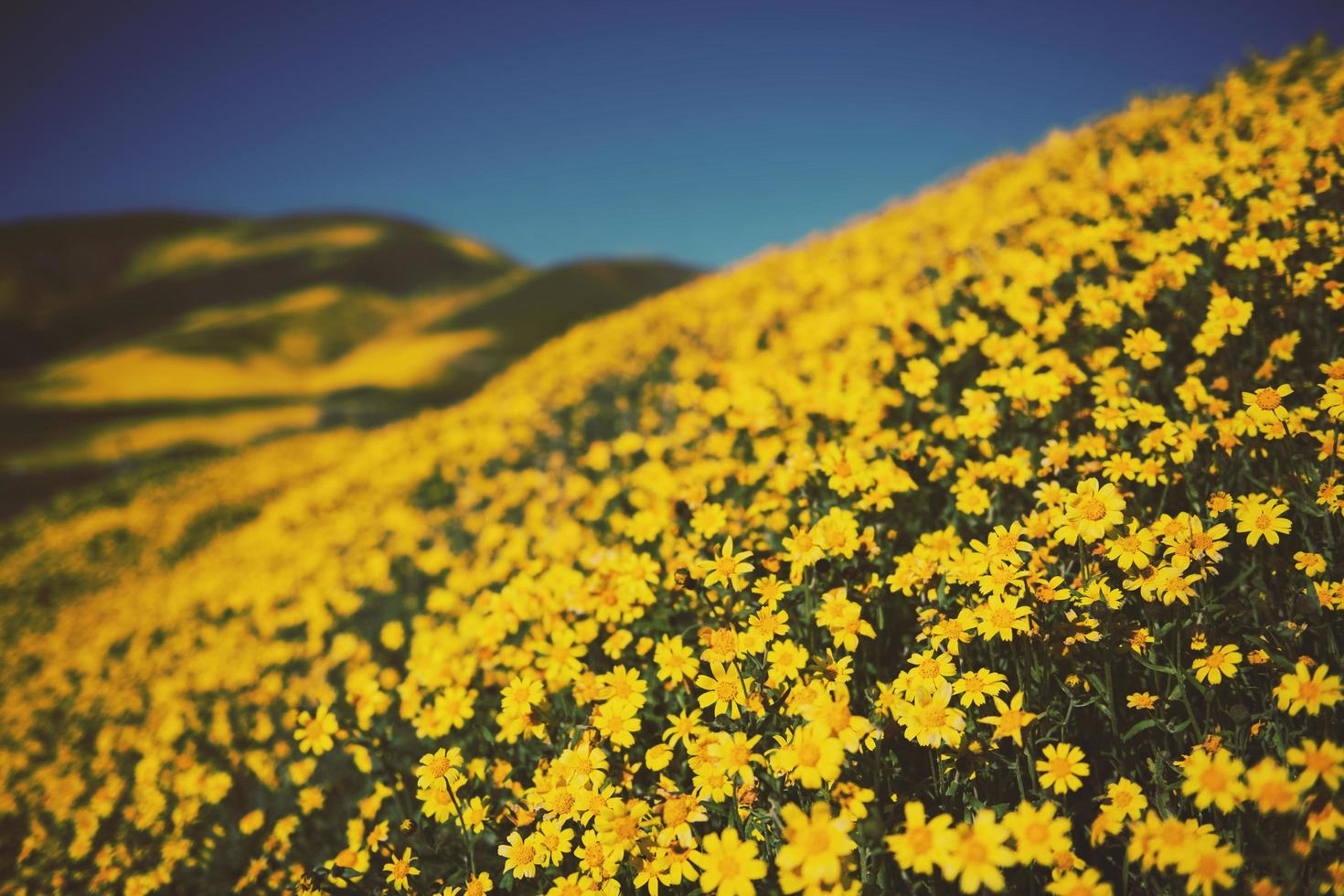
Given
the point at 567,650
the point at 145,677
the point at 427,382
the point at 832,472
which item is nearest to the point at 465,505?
the point at 145,677

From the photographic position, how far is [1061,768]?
74.0 inches

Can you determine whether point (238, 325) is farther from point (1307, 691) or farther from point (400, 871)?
point (1307, 691)

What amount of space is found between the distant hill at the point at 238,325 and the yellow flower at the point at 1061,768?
19.5 metres

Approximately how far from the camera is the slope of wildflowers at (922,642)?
1882mm

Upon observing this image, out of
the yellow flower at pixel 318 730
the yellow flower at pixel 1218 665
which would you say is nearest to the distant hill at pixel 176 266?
the yellow flower at pixel 318 730

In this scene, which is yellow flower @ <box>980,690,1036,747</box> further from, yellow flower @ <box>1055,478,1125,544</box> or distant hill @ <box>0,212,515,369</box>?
distant hill @ <box>0,212,515,369</box>

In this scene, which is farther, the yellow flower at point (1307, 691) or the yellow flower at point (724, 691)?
the yellow flower at point (724, 691)

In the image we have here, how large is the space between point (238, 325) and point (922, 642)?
5996 centimetres

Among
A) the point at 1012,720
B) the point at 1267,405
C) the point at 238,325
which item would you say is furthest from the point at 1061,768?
the point at 238,325

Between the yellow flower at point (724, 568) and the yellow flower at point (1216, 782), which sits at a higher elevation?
the yellow flower at point (724, 568)

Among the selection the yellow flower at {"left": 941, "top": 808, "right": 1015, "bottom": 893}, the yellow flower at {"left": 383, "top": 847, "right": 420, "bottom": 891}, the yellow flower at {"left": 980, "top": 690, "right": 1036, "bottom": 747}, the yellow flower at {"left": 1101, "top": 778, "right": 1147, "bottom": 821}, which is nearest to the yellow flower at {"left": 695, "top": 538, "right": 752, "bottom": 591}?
the yellow flower at {"left": 980, "top": 690, "right": 1036, "bottom": 747}

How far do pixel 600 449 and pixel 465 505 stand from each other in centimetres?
239

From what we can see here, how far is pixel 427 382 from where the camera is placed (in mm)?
28656

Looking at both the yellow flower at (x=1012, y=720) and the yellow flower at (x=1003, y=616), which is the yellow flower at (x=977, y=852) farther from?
the yellow flower at (x=1003, y=616)
